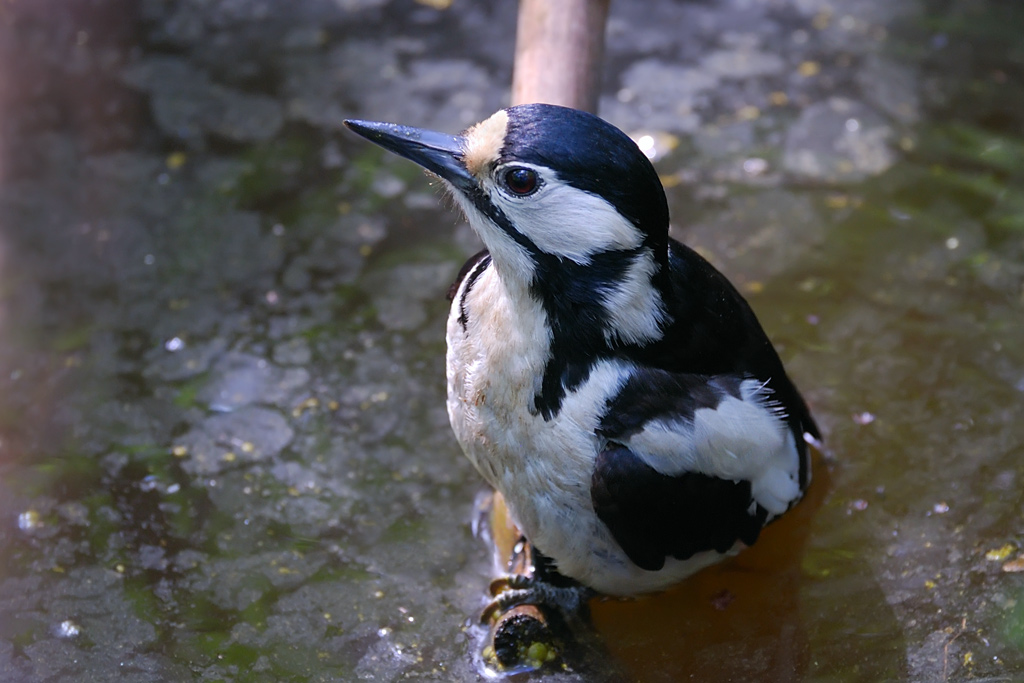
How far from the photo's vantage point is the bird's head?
212 cm

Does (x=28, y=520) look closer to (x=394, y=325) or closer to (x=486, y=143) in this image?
(x=394, y=325)

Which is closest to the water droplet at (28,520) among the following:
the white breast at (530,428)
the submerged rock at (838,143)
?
the white breast at (530,428)

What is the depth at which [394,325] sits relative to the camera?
3.59 meters

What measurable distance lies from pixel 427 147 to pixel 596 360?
607 millimetres

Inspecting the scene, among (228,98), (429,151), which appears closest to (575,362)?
(429,151)

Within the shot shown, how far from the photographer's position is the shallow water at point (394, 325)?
266cm

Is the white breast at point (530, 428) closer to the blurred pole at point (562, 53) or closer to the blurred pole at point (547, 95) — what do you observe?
the blurred pole at point (547, 95)

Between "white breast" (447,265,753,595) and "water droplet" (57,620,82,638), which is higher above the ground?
"white breast" (447,265,753,595)

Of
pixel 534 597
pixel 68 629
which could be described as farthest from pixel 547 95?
pixel 68 629

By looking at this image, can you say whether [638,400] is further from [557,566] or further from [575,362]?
[557,566]

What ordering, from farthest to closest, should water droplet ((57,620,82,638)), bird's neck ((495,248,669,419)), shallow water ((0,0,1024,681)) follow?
shallow water ((0,0,1024,681))
water droplet ((57,620,82,638))
bird's neck ((495,248,669,419))

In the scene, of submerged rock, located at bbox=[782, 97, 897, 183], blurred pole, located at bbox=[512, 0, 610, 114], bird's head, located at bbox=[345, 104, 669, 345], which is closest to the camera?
bird's head, located at bbox=[345, 104, 669, 345]

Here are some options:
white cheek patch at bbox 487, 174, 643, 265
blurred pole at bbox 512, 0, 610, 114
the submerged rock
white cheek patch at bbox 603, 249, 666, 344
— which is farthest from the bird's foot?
the submerged rock

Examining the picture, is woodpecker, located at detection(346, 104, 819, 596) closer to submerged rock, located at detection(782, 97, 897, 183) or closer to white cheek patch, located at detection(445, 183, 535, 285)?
white cheek patch, located at detection(445, 183, 535, 285)
